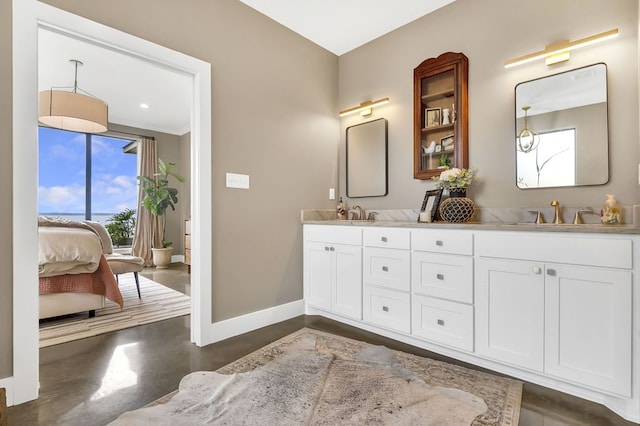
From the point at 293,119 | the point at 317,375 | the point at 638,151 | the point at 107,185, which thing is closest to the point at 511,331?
the point at 317,375

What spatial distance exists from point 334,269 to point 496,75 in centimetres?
205

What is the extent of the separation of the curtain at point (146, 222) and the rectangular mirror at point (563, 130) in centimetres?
619

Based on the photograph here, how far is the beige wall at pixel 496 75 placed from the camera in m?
1.98

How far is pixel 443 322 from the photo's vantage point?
7.09 ft

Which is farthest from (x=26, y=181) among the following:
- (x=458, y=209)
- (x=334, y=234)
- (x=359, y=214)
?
(x=458, y=209)

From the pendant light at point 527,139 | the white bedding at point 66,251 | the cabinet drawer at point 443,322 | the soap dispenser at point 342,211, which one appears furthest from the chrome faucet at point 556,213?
the white bedding at point 66,251

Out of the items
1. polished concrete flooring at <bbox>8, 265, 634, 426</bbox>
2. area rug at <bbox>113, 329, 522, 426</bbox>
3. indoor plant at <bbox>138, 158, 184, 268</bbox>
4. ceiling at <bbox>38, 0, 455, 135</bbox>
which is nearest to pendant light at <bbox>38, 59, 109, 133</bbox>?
ceiling at <bbox>38, 0, 455, 135</bbox>

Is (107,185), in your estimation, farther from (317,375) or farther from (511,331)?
(511,331)

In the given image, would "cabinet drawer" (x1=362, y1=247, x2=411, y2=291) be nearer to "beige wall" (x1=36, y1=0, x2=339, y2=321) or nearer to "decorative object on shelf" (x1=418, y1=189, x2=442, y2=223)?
"decorative object on shelf" (x1=418, y1=189, x2=442, y2=223)

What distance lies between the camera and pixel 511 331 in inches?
74.0

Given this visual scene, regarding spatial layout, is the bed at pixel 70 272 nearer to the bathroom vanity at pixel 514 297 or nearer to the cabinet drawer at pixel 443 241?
the bathroom vanity at pixel 514 297

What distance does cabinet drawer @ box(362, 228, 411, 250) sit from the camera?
7.75ft

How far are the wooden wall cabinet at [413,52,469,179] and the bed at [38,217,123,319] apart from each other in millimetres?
3089

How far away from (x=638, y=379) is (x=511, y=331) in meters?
0.54
